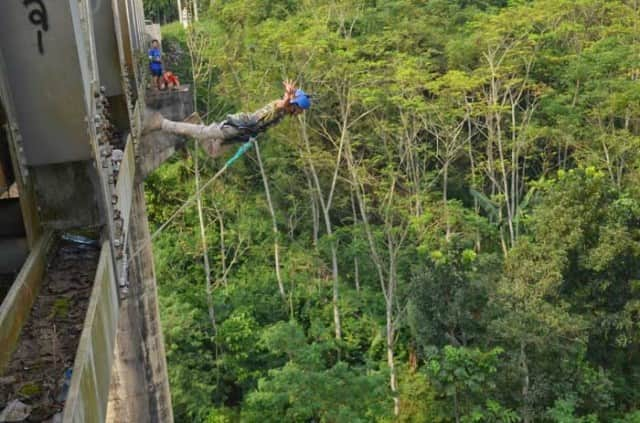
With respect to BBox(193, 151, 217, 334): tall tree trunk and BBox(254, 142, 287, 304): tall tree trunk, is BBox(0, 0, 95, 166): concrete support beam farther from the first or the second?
BBox(254, 142, 287, 304): tall tree trunk

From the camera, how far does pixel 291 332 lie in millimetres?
14938

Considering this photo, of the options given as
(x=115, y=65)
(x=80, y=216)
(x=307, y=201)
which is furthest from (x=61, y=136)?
(x=307, y=201)

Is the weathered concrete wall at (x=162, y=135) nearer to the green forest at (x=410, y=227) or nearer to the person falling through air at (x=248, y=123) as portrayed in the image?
the person falling through air at (x=248, y=123)

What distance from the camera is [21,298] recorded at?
11.7 feet

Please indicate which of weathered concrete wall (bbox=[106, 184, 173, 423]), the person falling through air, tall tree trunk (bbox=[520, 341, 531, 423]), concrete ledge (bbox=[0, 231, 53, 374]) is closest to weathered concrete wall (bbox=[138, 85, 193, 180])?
weathered concrete wall (bbox=[106, 184, 173, 423])

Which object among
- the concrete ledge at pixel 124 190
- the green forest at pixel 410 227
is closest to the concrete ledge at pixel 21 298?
the concrete ledge at pixel 124 190

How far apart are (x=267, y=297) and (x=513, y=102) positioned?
826 cm

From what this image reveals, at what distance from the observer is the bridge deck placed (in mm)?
3010

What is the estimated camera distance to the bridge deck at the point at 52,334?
9.87 ft

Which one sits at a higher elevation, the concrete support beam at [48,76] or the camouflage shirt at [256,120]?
the concrete support beam at [48,76]

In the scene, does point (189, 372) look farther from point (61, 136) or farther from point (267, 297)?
point (61, 136)

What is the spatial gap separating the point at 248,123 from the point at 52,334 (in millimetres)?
3853

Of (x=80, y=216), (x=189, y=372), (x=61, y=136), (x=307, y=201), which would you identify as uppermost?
(x=61, y=136)

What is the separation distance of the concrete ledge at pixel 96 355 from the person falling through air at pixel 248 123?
2.90 meters
